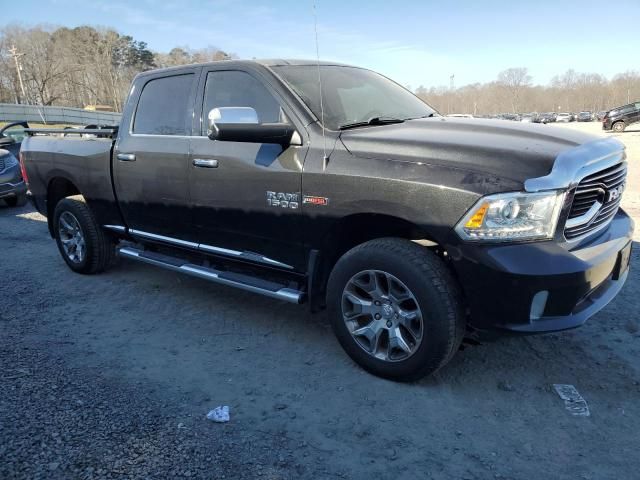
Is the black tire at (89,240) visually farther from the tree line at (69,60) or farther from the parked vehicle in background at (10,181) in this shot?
the tree line at (69,60)

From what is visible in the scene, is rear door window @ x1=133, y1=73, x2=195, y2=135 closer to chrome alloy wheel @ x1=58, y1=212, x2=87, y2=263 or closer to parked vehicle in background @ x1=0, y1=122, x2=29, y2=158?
chrome alloy wheel @ x1=58, y1=212, x2=87, y2=263

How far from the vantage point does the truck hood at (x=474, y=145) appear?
2559 mm

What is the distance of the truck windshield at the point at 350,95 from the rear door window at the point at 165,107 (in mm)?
921

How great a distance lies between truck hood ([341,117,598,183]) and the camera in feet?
8.39

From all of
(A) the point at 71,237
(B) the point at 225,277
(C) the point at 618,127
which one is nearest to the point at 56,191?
(A) the point at 71,237

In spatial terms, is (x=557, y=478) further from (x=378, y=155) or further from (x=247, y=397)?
(x=378, y=155)

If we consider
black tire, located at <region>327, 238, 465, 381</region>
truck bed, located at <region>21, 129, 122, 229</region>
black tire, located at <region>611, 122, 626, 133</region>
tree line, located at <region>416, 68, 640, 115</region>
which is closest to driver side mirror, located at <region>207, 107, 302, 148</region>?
black tire, located at <region>327, 238, 465, 381</region>

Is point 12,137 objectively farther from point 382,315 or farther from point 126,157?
point 382,315

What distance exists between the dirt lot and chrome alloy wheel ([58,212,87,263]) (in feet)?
3.40

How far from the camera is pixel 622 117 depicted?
84.9 ft

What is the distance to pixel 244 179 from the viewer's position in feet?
11.4

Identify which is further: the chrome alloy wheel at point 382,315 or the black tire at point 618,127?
the black tire at point 618,127

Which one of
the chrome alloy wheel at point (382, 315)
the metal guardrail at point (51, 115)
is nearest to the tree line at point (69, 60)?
the metal guardrail at point (51, 115)

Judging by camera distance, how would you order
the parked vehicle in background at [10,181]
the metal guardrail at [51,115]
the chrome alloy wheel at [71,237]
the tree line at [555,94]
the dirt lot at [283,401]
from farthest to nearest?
the tree line at [555,94], the metal guardrail at [51,115], the parked vehicle in background at [10,181], the chrome alloy wheel at [71,237], the dirt lot at [283,401]
